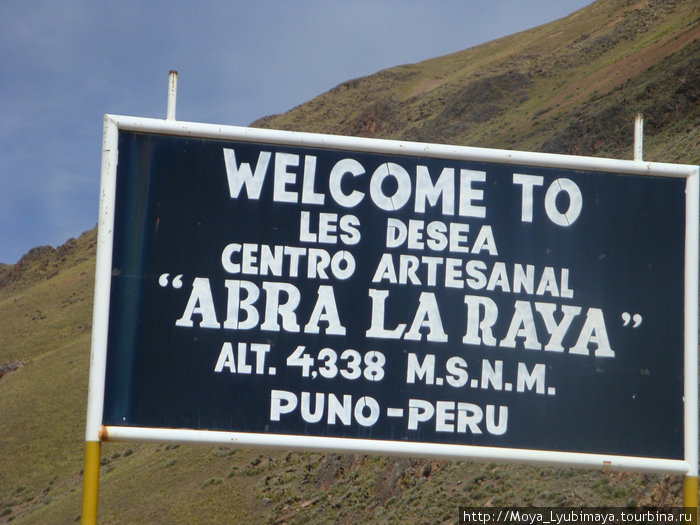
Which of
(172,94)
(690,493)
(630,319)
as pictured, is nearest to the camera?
(690,493)

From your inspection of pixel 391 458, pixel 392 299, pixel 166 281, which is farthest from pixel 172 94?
pixel 391 458

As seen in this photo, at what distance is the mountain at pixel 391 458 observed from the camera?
810 inches

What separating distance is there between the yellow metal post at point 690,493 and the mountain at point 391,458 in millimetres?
8078

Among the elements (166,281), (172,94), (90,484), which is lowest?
(90,484)

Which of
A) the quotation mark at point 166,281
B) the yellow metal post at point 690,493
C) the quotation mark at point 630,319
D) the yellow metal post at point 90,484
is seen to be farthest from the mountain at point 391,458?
the yellow metal post at point 90,484

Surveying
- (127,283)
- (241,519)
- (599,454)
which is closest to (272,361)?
(127,283)

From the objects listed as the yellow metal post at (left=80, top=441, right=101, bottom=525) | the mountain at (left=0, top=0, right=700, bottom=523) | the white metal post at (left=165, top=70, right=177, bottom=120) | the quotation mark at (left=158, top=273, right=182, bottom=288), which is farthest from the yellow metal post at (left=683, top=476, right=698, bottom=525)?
the mountain at (left=0, top=0, right=700, bottom=523)

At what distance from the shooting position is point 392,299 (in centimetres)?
527

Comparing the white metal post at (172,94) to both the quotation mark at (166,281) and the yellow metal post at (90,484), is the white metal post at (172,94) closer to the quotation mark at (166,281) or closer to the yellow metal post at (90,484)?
the quotation mark at (166,281)

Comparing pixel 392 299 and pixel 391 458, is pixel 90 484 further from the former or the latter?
pixel 391 458

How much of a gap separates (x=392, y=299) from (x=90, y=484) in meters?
2.08

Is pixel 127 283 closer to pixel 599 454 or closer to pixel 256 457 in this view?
pixel 599 454

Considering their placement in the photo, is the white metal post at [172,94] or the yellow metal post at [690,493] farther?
the white metal post at [172,94]

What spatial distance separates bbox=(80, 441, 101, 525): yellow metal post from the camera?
4707mm
